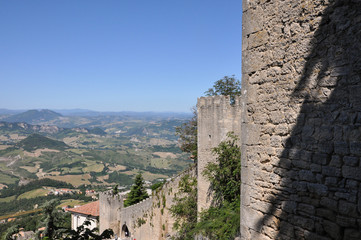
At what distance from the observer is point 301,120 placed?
10.6ft

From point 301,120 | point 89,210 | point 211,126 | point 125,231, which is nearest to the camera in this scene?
point 301,120

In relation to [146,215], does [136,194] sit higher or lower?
lower

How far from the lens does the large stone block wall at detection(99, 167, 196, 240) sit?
15281 mm

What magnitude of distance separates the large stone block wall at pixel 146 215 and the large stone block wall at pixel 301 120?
1020cm

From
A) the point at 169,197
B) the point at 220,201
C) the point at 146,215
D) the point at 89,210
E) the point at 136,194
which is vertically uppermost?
the point at 220,201

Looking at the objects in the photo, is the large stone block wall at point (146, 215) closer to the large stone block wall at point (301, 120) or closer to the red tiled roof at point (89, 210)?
the red tiled roof at point (89, 210)

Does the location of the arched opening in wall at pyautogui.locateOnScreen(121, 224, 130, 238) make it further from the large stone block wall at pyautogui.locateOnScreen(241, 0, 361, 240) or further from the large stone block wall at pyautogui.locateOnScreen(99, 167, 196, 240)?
the large stone block wall at pyautogui.locateOnScreen(241, 0, 361, 240)

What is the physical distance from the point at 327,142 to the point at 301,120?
394mm

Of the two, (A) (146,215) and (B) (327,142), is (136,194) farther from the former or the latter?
(B) (327,142)

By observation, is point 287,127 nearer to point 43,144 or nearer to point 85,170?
point 85,170

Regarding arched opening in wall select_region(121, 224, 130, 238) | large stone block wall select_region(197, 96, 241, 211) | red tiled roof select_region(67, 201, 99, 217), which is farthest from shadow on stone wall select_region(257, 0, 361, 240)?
red tiled roof select_region(67, 201, 99, 217)

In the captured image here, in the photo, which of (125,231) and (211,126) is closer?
(211,126)

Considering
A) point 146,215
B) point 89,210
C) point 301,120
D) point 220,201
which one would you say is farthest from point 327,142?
point 89,210

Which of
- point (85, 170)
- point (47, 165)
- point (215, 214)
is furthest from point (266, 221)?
point (47, 165)
